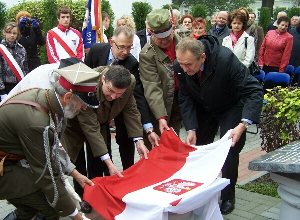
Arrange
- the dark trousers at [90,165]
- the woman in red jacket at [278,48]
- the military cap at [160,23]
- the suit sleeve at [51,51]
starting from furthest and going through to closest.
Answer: the woman in red jacket at [278,48], the suit sleeve at [51,51], the dark trousers at [90,165], the military cap at [160,23]

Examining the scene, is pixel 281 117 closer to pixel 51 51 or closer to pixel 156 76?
pixel 156 76

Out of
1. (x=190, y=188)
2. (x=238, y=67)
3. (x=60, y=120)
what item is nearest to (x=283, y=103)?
(x=238, y=67)

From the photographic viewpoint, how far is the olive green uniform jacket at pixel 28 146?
284 cm

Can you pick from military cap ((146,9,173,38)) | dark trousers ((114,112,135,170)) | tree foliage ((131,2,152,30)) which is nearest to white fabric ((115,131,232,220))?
dark trousers ((114,112,135,170))

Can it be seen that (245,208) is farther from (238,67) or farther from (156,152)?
(238,67)

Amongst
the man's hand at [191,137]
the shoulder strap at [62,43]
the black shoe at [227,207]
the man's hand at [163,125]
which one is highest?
the shoulder strap at [62,43]

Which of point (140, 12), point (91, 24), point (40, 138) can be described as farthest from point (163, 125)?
point (140, 12)

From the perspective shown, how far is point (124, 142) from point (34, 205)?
1.67 metres

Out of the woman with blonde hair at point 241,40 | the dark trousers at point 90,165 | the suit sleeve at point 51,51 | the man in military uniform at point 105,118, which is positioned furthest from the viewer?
the suit sleeve at point 51,51

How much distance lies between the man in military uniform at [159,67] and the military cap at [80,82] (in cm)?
136

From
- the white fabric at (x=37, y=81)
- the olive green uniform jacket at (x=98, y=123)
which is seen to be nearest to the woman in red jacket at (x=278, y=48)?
the olive green uniform jacket at (x=98, y=123)

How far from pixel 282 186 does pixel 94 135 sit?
5.78 feet

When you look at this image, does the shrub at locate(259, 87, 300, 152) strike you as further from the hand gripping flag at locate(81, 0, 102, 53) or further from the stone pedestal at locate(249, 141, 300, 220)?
the hand gripping flag at locate(81, 0, 102, 53)

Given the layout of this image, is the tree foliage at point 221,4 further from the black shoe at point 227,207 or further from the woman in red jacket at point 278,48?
the black shoe at point 227,207
